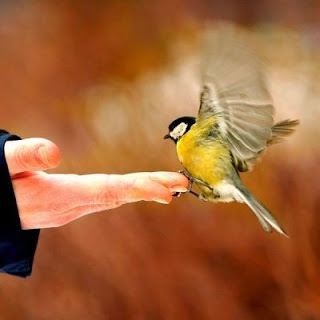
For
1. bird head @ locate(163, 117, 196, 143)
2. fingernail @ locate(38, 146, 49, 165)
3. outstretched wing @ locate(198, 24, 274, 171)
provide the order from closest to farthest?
fingernail @ locate(38, 146, 49, 165) → outstretched wing @ locate(198, 24, 274, 171) → bird head @ locate(163, 117, 196, 143)

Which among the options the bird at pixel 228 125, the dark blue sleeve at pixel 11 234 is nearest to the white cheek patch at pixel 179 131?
the bird at pixel 228 125

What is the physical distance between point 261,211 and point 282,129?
0.14 meters

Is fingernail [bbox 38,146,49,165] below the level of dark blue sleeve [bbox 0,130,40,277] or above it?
above

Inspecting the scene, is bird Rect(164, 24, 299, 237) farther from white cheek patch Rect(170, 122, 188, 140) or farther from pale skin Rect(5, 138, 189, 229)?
pale skin Rect(5, 138, 189, 229)

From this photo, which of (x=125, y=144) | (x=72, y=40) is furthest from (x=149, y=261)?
(x=72, y=40)

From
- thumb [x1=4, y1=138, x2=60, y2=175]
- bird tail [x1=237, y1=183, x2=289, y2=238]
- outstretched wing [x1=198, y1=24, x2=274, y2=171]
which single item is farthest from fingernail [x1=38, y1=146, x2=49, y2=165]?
bird tail [x1=237, y1=183, x2=289, y2=238]

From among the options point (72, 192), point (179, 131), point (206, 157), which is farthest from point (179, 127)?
point (72, 192)

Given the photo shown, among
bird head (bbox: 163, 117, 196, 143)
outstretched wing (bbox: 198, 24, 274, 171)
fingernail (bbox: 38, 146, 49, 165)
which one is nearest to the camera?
fingernail (bbox: 38, 146, 49, 165)

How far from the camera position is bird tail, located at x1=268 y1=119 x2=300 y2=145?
35.6 inches

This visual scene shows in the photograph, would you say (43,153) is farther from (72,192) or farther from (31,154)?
(72,192)

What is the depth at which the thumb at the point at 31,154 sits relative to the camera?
22.5 inches

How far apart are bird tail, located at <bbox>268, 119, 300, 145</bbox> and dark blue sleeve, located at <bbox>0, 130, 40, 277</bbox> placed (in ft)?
1.32

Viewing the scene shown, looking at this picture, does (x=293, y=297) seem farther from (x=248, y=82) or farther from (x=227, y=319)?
(x=248, y=82)

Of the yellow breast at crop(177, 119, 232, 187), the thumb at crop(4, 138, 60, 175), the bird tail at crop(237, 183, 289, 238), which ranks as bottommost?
the bird tail at crop(237, 183, 289, 238)
